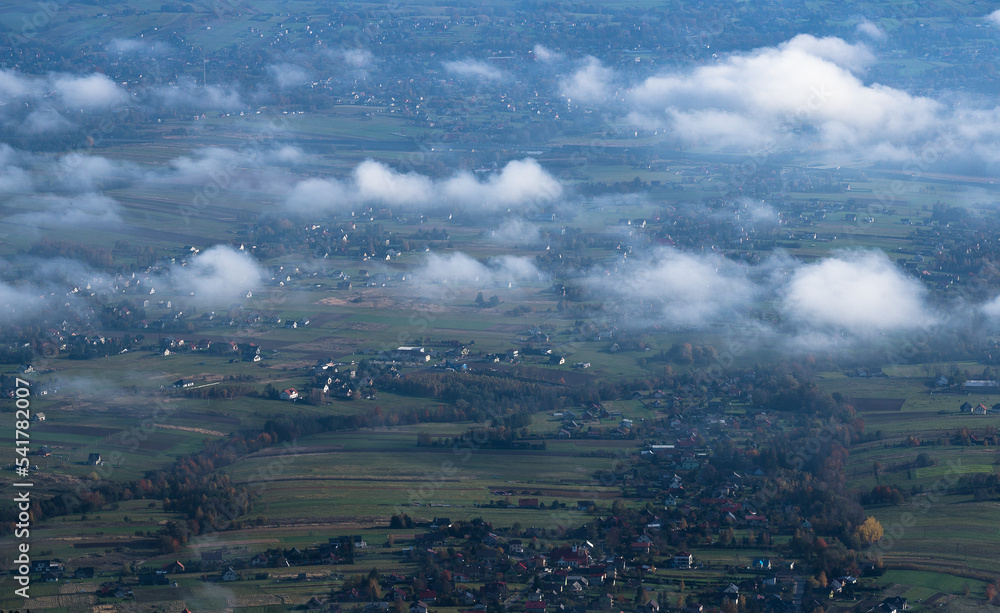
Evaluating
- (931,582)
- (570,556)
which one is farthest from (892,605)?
(570,556)

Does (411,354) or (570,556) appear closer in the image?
(570,556)

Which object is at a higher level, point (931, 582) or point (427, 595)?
point (427, 595)

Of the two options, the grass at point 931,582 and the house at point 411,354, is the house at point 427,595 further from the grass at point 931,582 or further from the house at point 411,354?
the house at point 411,354

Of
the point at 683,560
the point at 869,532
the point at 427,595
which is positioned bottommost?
the point at 427,595

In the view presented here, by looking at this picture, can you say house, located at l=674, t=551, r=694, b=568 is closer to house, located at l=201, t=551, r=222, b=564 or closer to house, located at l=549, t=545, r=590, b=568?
house, located at l=549, t=545, r=590, b=568

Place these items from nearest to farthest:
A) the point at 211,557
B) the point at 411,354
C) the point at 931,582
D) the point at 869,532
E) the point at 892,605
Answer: the point at 892,605 < the point at 931,582 < the point at 211,557 < the point at 869,532 < the point at 411,354

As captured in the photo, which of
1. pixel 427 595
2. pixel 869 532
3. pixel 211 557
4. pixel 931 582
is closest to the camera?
pixel 427 595

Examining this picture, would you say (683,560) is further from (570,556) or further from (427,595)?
(427,595)

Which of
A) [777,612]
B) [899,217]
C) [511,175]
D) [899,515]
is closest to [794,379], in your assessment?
[899,515]
